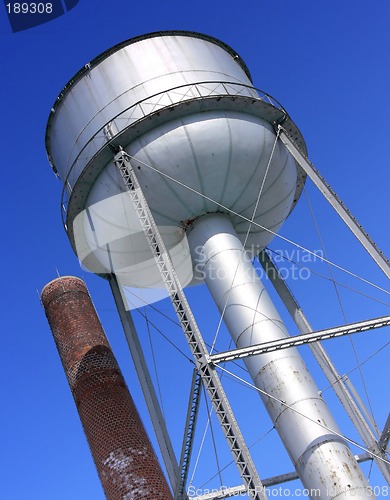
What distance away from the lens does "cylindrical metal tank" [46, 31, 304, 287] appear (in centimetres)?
1045

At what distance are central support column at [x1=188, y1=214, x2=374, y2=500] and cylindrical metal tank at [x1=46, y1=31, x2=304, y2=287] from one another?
2.58ft

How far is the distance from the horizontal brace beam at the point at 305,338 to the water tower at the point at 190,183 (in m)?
1.02

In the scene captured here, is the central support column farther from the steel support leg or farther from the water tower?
the steel support leg

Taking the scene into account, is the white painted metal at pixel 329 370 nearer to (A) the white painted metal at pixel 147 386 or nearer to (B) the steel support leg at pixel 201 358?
(B) the steel support leg at pixel 201 358

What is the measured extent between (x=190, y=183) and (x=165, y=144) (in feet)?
2.85

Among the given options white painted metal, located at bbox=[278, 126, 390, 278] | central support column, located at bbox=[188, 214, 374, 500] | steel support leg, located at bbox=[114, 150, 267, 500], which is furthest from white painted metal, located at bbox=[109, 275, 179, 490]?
white painted metal, located at bbox=[278, 126, 390, 278]

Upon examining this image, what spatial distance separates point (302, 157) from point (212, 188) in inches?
69.9

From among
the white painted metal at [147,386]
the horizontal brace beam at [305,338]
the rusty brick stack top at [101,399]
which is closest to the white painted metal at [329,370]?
the horizontal brace beam at [305,338]

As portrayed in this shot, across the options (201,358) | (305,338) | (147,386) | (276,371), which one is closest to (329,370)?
(276,371)

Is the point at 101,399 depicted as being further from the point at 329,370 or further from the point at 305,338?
the point at 305,338

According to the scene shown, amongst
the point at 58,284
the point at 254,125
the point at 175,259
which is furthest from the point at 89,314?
the point at 254,125

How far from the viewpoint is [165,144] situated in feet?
34.0

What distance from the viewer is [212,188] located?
35.9 feet

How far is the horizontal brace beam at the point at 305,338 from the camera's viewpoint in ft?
28.1
